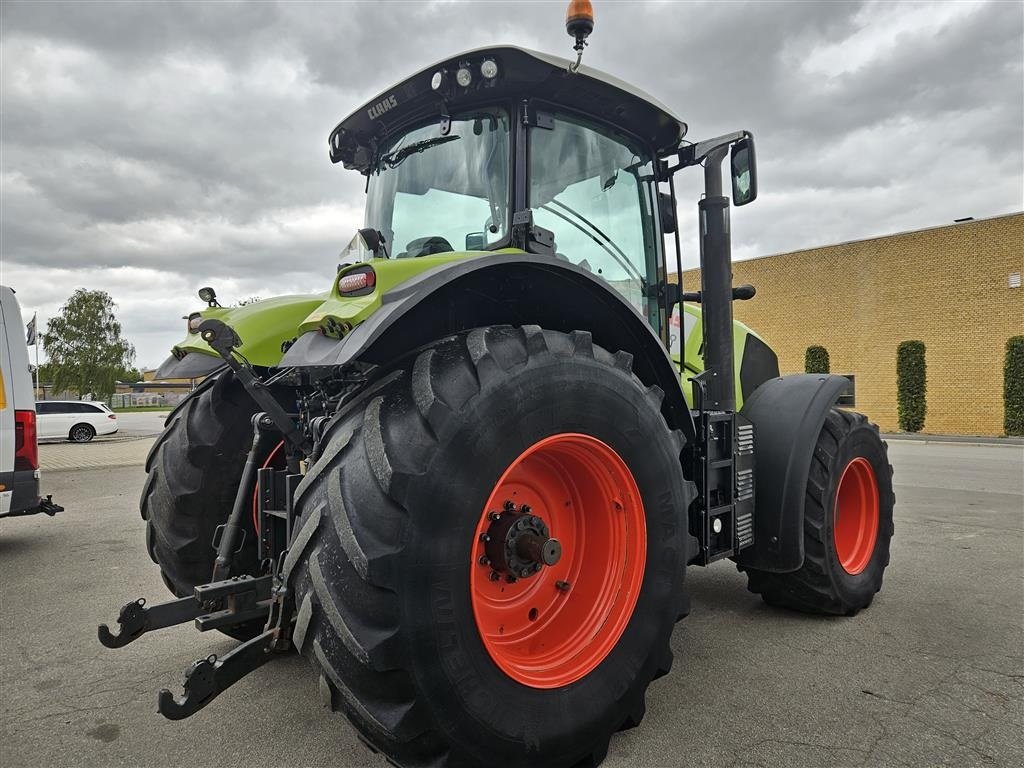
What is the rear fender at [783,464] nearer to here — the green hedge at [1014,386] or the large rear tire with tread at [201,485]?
the large rear tire with tread at [201,485]

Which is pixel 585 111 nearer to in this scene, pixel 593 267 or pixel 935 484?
pixel 593 267

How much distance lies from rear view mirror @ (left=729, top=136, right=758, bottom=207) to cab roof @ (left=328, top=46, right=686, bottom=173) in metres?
0.31

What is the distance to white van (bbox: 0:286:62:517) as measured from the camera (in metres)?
5.83

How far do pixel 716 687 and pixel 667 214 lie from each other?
94.0 inches

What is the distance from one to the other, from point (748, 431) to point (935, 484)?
7.78m

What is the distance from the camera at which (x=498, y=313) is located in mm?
2678

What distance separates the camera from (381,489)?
192cm

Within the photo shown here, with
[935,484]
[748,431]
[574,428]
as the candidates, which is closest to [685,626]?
[748,431]

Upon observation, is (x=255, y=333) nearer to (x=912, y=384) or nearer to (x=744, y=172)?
(x=744, y=172)

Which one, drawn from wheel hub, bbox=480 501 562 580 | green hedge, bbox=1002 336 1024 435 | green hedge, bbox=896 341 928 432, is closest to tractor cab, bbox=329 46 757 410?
wheel hub, bbox=480 501 562 580

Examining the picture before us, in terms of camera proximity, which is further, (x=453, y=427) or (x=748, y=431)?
(x=748, y=431)

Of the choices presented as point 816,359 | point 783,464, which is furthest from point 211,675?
point 816,359

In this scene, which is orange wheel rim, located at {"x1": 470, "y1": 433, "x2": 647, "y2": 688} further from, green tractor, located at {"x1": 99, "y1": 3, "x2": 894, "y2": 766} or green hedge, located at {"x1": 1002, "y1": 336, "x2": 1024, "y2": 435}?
green hedge, located at {"x1": 1002, "y1": 336, "x2": 1024, "y2": 435}

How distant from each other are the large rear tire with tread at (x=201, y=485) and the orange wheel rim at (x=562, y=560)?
136 centimetres
